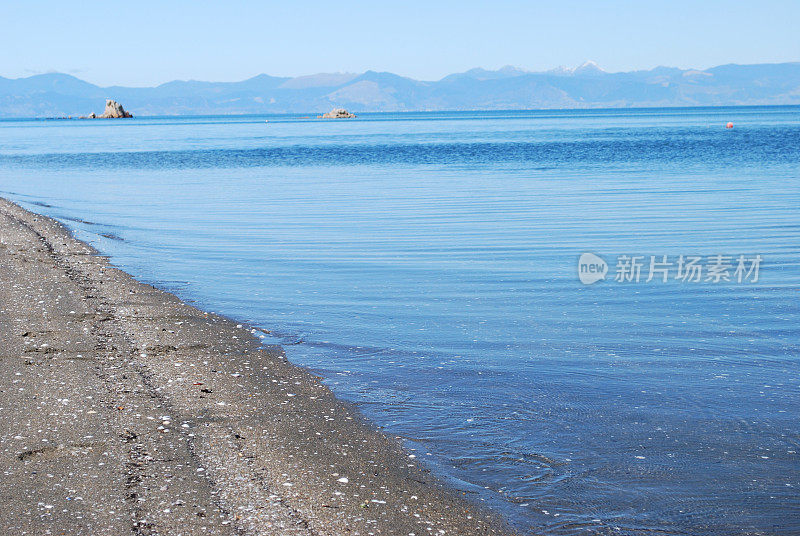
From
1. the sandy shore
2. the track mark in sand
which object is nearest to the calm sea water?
the sandy shore

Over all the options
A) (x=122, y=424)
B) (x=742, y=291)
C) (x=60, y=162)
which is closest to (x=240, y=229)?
(x=742, y=291)

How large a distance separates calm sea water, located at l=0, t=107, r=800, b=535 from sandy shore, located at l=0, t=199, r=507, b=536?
576 mm

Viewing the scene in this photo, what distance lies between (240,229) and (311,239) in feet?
10.9

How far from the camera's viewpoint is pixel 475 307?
43.9 ft

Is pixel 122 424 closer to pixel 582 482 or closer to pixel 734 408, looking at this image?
pixel 582 482

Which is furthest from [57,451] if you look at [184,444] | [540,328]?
[540,328]

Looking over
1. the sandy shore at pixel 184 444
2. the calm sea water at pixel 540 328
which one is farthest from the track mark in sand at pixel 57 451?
the calm sea water at pixel 540 328

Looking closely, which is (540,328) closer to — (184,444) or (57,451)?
(184,444)

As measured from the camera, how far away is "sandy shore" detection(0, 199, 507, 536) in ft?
19.8

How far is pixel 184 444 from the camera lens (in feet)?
24.1

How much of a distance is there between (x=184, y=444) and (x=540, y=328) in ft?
20.6

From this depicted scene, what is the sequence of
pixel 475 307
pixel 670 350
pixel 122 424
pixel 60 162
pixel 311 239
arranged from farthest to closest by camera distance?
pixel 60 162 → pixel 311 239 → pixel 475 307 → pixel 670 350 → pixel 122 424

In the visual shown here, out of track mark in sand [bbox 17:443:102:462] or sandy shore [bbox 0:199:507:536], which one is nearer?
sandy shore [bbox 0:199:507:536]

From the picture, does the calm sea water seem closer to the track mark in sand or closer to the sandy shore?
the sandy shore
